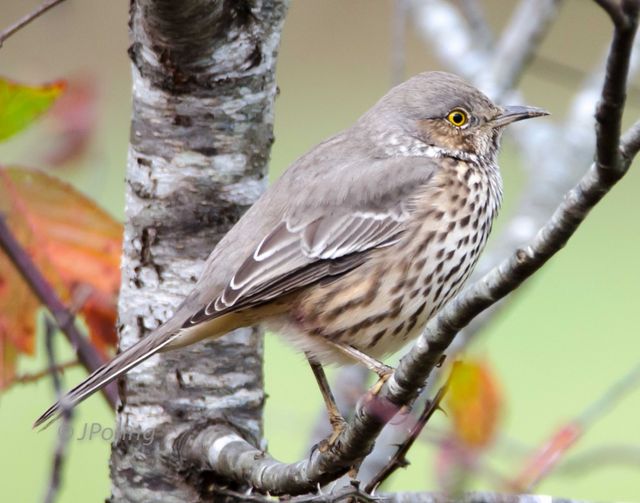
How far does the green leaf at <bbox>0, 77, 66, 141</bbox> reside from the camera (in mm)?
3373

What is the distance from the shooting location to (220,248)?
378cm

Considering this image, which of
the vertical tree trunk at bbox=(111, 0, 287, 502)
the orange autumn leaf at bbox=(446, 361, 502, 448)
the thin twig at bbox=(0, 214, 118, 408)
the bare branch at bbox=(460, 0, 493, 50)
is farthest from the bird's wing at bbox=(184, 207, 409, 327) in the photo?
the bare branch at bbox=(460, 0, 493, 50)

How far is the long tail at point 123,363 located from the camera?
3.48 m

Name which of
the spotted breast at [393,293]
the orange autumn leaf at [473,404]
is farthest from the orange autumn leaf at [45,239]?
the orange autumn leaf at [473,404]

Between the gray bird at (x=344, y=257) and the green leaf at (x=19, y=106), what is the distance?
73 centimetres

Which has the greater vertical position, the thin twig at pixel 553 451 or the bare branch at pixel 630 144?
the bare branch at pixel 630 144

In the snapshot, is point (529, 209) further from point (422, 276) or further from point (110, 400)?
point (110, 400)

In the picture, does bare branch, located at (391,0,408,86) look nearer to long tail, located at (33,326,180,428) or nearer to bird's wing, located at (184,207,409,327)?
bird's wing, located at (184,207,409,327)

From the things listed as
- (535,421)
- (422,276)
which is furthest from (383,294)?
(535,421)

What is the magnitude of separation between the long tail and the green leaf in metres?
0.72

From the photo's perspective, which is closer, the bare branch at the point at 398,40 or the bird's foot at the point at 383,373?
the bird's foot at the point at 383,373

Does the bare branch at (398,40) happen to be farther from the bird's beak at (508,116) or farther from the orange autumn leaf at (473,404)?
the orange autumn leaf at (473,404)

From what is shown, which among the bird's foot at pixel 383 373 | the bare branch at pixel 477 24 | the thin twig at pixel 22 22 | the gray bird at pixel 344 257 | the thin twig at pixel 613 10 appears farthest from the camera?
the bare branch at pixel 477 24

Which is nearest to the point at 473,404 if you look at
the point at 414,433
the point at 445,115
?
the point at 414,433
